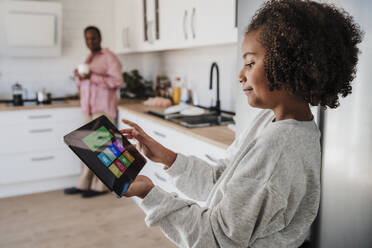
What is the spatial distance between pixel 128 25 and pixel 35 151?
160cm

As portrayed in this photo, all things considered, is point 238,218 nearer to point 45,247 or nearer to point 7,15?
point 45,247

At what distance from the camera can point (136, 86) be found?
4.05m

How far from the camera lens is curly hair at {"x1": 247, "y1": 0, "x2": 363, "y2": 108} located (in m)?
0.68

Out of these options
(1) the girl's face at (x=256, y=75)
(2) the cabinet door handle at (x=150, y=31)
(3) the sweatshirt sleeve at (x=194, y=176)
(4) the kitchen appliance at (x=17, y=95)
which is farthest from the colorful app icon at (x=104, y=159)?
(4) the kitchen appliance at (x=17, y=95)

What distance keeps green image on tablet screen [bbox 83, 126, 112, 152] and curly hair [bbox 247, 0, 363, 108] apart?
45 cm

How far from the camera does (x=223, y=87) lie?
3018mm

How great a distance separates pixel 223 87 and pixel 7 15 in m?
2.25

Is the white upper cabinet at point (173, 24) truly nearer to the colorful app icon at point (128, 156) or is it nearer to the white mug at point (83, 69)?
the white mug at point (83, 69)

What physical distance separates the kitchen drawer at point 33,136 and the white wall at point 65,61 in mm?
643

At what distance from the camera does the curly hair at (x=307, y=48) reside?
2.22 ft

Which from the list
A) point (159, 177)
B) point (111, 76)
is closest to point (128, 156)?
point (159, 177)

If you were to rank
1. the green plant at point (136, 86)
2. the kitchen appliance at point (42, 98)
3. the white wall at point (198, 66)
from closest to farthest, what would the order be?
the white wall at point (198, 66) → the kitchen appliance at point (42, 98) → the green plant at point (136, 86)

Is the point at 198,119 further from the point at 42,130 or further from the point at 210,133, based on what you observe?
the point at 42,130

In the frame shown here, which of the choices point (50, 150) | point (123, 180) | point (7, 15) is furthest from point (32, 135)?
point (123, 180)
